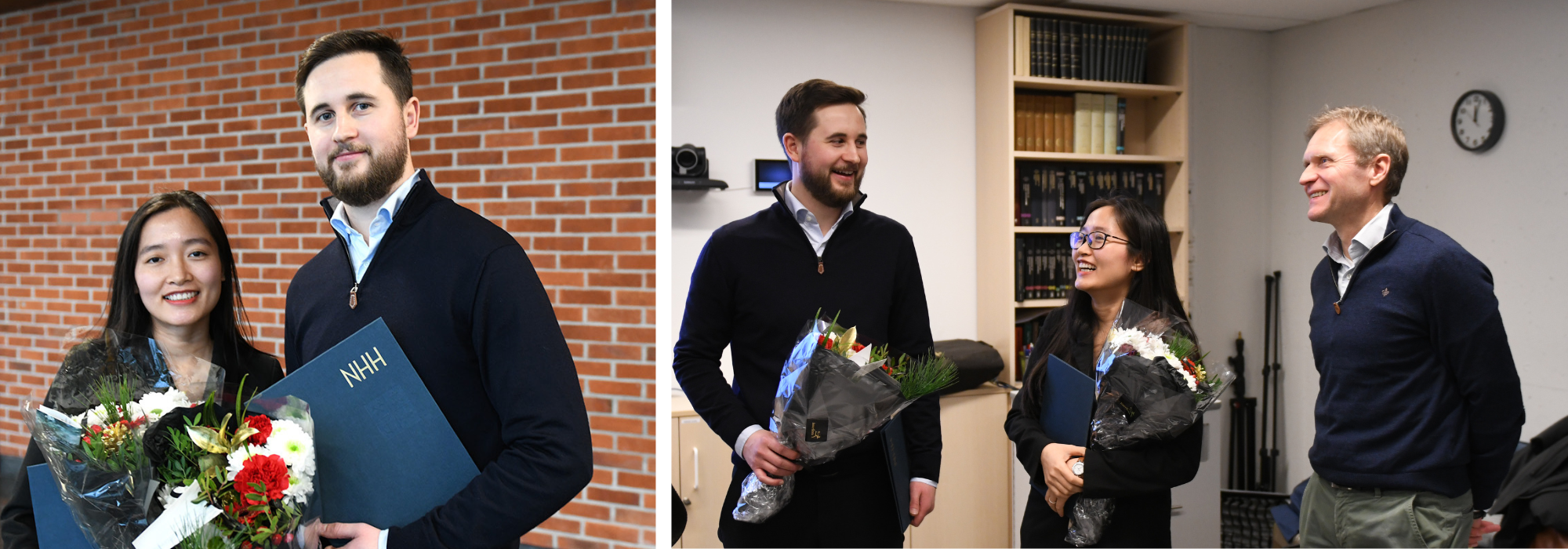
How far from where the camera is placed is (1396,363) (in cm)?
195

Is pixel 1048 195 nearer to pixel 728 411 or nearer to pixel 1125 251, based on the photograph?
pixel 1125 251

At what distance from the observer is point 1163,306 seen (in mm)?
1933

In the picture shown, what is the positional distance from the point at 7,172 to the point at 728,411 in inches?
132

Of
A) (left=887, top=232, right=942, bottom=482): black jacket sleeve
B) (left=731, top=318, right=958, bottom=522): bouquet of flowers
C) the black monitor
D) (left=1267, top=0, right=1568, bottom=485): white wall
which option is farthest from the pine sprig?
(left=1267, top=0, right=1568, bottom=485): white wall

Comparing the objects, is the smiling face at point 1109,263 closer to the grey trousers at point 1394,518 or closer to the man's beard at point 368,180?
the grey trousers at point 1394,518

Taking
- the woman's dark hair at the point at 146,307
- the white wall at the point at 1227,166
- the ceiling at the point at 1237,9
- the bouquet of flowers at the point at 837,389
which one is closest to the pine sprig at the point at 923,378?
the bouquet of flowers at the point at 837,389

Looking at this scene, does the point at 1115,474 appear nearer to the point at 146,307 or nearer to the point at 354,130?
the point at 354,130

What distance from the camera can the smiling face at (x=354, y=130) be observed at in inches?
54.6

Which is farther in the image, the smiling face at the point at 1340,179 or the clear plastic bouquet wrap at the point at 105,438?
the smiling face at the point at 1340,179

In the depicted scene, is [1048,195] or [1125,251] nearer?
[1125,251]

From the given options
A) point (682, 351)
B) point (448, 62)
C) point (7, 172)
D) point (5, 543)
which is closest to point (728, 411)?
point (682, 351)

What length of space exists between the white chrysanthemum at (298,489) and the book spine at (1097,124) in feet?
8.64

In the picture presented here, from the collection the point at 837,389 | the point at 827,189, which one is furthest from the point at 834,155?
the point at 837,389

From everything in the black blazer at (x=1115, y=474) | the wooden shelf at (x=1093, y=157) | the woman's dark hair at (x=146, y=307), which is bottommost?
the black blazer at (x=1115, y=474)
